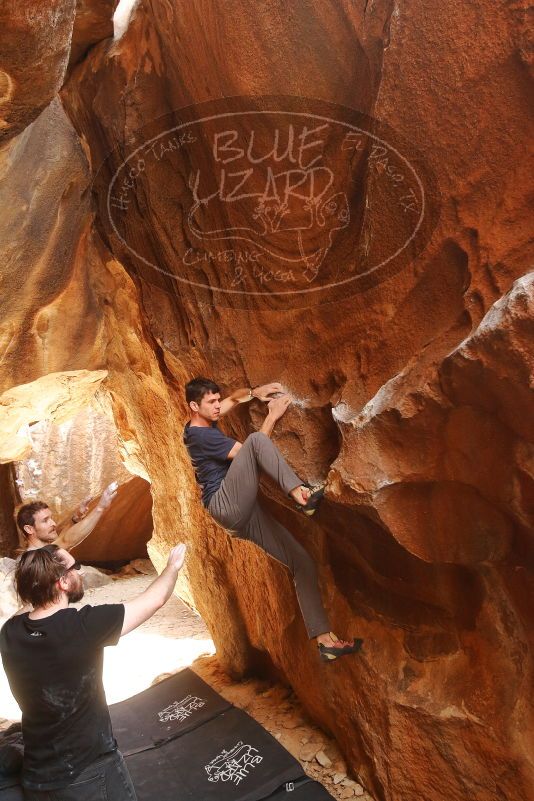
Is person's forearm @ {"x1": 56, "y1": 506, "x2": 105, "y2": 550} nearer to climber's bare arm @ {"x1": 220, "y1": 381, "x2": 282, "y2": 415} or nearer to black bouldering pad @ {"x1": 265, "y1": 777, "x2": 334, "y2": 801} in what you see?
climber's bare arm @ {"x1": 220, "y1": 381, "x2": 282, "y2": 415}

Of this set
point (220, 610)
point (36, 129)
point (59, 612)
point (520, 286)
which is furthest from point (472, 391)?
point (36, 129)

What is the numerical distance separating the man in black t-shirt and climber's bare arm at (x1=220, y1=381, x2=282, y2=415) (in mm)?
1560

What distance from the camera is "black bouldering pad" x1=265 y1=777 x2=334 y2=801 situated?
3973 millimetres

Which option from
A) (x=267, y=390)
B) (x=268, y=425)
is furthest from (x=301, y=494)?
(x=267, y=390)

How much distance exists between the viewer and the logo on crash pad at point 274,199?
3457 mm

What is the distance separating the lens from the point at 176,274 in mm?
4844

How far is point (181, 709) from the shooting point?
5281 mm

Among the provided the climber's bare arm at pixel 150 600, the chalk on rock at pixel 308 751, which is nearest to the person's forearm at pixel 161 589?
the climber's bare arm at pixel 150 600

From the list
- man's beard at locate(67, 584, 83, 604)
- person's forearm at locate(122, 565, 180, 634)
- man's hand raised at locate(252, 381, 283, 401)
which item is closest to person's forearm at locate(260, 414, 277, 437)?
man's hand raised at locate(252, 381, 283, 401)

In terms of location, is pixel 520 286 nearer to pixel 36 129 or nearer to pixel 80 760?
pixel 80 760

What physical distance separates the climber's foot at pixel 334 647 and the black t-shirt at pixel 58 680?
1.42m

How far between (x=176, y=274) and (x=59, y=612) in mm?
2624

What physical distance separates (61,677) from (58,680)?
16 millimetres

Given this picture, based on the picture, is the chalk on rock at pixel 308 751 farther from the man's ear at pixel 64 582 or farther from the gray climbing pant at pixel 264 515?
the man's ear at pixel 64 582
